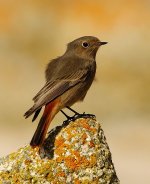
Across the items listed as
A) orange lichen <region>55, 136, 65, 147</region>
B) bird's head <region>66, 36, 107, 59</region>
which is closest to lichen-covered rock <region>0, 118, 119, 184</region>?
orange lichen <region>55, 136, 65, 147</region>

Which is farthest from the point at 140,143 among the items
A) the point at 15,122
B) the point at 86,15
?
the point at 86,15

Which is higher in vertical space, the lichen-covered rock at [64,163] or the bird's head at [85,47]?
the bird's head at [85,47]

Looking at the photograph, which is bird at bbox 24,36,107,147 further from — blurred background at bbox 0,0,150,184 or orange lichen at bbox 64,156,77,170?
blurred background at bbox 0,0,150,184

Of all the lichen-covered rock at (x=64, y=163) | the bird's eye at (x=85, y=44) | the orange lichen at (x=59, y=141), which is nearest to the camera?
the lichen-covered rock at (x=64, y=163)

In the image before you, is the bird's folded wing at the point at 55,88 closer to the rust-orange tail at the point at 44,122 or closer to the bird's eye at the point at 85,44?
the rust-orange tail at the point at 44,122

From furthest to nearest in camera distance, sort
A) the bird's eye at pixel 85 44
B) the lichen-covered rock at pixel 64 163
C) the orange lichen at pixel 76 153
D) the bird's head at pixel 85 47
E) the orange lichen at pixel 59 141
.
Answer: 1. the bird's eye at pixel 85 44
2. the bird's head at pixel 85 47
3. the orange lichen at pixel 59 141
4. the orange lichen at pixel 76 153
5. the lichen-covered rock at pixel 64 163

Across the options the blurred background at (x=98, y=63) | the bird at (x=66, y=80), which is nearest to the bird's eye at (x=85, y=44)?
the bird at (x=66, y=80)

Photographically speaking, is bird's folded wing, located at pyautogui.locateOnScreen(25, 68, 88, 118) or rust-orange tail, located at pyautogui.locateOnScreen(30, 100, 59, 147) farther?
bird's folded wing, located at pyautogui.locateOnScreen(25, 68, 88, 118)
